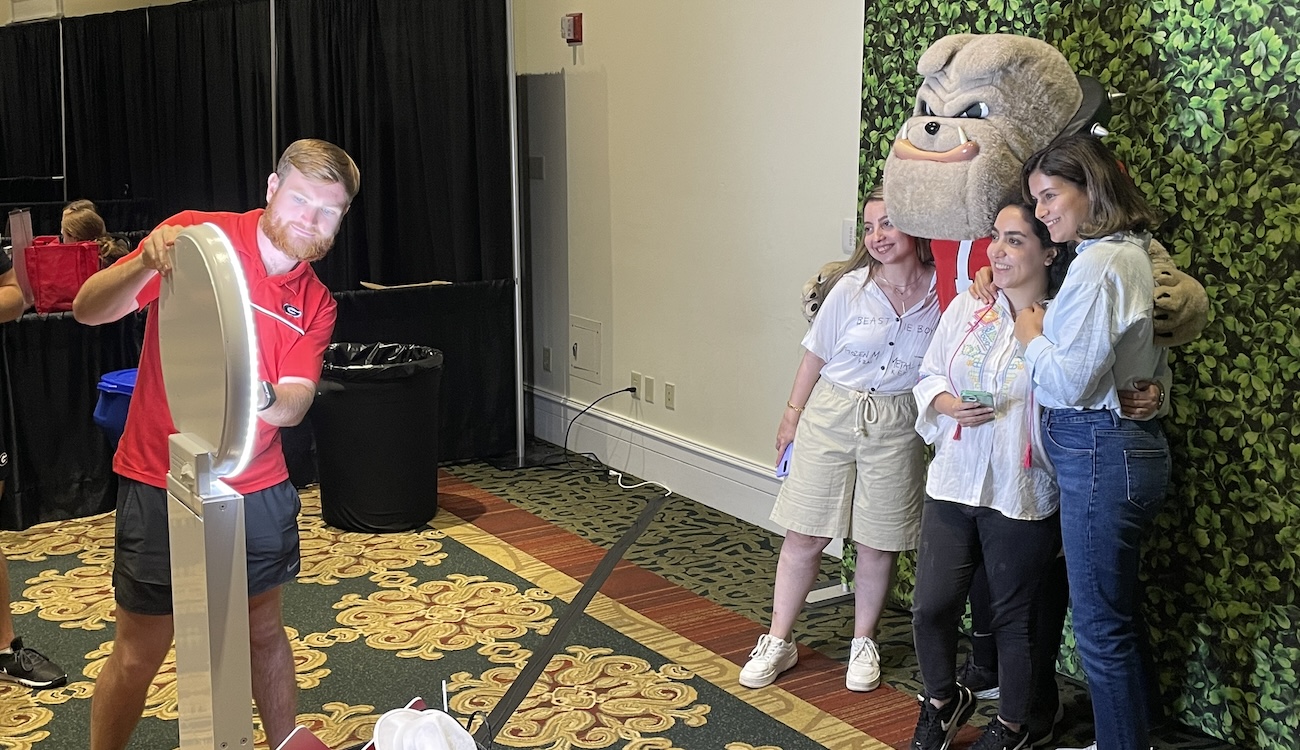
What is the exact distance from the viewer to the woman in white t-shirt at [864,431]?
3.12 meters

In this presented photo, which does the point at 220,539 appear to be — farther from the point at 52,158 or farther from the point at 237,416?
the point at 52,158

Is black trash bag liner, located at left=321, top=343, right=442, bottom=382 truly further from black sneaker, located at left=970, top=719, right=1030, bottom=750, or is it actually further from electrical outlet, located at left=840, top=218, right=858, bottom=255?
black sneaker, located at left=970, top=719, right=1030, bottom=750

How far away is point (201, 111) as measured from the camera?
542 centimetres

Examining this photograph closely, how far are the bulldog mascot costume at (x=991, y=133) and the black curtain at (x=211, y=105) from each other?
3316 mm

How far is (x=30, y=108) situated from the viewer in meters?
5.21

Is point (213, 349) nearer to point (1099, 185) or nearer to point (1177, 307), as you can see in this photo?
point (1099, 185)

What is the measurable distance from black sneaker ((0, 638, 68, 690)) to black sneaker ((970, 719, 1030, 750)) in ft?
7.55

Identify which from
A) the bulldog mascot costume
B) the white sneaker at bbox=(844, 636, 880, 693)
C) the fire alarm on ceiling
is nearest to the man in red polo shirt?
the bulldog mascot costume

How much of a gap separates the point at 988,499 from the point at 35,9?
4.45 meters

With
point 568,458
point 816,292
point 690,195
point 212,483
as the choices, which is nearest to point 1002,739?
point 816,292

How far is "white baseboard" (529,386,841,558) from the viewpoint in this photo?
4.58m

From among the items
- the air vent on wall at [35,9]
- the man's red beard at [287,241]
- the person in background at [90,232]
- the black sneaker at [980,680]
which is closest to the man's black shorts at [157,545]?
the man's red beard at [287,241]

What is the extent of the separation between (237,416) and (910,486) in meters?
2.12

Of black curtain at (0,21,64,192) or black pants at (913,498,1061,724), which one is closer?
black pants at (913,498,1061,724)
